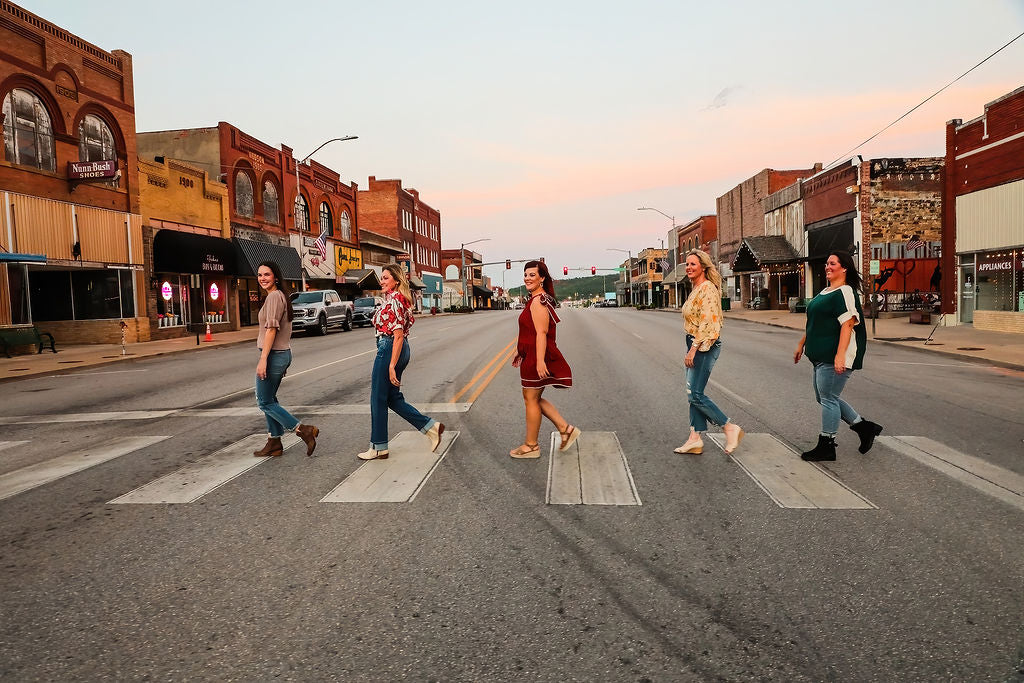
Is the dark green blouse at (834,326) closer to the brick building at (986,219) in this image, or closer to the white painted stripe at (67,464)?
the white painted stripe at (67,464)

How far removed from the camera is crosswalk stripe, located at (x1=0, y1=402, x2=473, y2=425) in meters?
9.10

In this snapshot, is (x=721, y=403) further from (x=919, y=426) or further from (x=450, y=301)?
(x=450, y=301)

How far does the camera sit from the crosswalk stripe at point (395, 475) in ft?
16.9

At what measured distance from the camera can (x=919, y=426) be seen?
775 centimetres

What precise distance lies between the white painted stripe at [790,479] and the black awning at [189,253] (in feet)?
85.8

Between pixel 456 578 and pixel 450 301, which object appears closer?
pixel 456 578

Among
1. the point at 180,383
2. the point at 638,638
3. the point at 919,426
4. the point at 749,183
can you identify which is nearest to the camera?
the point at 638,638

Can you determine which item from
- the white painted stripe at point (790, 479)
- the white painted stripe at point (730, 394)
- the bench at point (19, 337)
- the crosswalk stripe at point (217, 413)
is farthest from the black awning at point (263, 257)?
the white painted stripe at point (790, 479)

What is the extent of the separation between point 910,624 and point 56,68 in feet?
91.6

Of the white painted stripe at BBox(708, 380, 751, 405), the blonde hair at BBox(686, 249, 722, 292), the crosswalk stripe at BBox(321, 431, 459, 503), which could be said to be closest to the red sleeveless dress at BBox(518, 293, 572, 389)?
the crosswalk stripe at BBox(321, 431, 459, 503)

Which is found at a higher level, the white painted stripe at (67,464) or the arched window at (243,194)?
the arched window at (243,194)

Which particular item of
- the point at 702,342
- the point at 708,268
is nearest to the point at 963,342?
the point at 708,268

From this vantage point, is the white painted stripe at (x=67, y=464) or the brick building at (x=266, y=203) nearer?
the white painted stripe at (x=67, y=464)

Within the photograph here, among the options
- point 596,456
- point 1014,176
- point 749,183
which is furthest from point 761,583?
point 749,183
